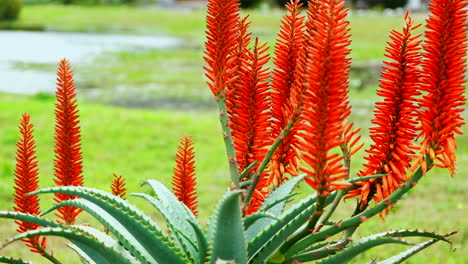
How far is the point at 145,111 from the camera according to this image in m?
14.8

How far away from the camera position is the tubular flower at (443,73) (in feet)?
5.40

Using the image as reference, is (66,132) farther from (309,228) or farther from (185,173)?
(309,228)

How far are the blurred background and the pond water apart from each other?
0.14 feet

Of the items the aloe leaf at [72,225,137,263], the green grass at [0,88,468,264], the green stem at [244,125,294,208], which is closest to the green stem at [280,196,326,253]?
the green stem at [244,125,294,208]

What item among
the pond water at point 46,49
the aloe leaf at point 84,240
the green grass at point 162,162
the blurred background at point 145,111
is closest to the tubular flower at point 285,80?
the aloe leaf at point 84,240

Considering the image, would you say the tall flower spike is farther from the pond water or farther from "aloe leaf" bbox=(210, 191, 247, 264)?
the pond water

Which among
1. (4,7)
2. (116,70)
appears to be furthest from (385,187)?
(4,7)

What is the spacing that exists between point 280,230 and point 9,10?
49.8 meters

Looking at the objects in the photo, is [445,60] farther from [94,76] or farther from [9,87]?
[94,76]

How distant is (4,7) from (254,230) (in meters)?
49.2

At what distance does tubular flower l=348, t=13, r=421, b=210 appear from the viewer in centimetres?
176

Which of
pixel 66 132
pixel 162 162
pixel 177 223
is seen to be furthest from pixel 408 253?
pixel 162 162

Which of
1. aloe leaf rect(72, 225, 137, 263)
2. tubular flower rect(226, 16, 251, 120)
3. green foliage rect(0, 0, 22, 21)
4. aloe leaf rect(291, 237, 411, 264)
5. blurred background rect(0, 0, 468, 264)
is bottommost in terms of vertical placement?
green foliage rect(0, 0, 22, 21)

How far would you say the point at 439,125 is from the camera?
1693 millimetres
